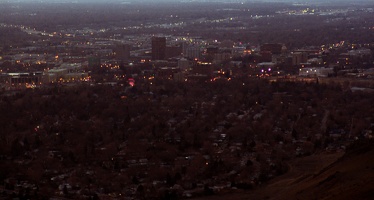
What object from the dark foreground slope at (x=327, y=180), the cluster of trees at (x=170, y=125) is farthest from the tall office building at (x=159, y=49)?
the dark foreground slope at (x=327, y=180)

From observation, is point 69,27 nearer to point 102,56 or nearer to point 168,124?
point 102,56

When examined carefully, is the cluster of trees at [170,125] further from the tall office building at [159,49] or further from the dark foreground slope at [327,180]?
the tall office building at [159,49]

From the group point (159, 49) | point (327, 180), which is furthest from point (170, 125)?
point (159, 49)

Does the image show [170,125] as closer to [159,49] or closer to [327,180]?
[327,180]

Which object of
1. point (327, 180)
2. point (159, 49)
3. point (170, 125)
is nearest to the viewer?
point (327, 180)

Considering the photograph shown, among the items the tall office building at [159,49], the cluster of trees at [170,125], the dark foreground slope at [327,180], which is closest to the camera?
the dark foreground slope at [327,180]

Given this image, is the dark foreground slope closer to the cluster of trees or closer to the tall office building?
the cluster of trees

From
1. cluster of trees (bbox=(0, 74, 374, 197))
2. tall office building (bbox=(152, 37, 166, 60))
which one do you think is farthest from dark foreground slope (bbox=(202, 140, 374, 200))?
tall office building (bbox=(152, 37, 166, 60))

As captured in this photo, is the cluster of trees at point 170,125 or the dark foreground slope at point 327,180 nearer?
the dark foreground slope at point 327,180
